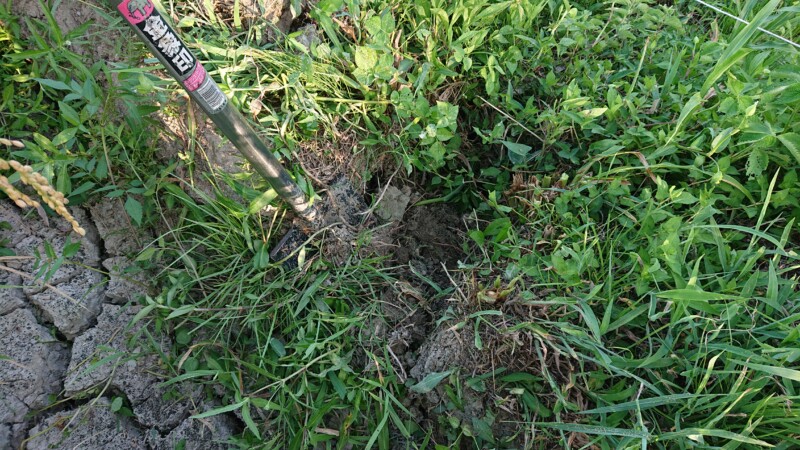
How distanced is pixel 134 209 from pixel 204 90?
70cm

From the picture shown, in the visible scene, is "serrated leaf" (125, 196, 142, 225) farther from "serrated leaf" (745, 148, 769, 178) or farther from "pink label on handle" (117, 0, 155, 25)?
"serrated leaf" (745, 148, 769, 178)

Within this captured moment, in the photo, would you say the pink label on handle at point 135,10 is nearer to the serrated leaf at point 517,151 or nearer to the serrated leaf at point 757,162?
the serrated leaf at point 517,151

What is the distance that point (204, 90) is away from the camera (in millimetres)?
1410

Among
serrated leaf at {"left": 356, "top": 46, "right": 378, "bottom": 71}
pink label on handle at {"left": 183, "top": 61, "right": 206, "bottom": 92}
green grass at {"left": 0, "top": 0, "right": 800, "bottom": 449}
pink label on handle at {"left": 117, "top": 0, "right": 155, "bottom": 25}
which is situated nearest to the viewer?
pink label on handle at {"left": 117, "top": 0, "right": 155, "bottom": 25}

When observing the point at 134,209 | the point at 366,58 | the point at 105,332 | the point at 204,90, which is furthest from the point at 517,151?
the point at 105,332

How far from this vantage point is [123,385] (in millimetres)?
1816

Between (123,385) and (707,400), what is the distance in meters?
1.83

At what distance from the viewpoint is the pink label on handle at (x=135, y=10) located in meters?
1.16

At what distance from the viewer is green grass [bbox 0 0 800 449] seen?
1.60m

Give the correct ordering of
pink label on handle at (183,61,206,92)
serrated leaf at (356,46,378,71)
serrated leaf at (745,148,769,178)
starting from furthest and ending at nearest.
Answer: serrated leaf at (356,46,378,71) → serrated leaf at (745,148,769,178) → pink label on handle at (183,61,206,92)

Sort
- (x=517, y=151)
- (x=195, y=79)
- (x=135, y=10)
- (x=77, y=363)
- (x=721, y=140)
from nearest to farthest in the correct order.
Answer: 1. (x=135, y=10)
2. (x=195, y=79)
3. (x=721, y=140)
4. (x=77, y=363)
5. (x=517, y=151)

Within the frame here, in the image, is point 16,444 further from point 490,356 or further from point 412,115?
point 412,115

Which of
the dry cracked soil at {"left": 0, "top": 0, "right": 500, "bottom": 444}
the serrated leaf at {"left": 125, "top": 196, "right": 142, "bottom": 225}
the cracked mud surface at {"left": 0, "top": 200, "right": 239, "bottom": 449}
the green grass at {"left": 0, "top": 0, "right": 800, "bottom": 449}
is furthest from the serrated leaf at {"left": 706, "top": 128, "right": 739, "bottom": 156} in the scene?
the serrated leaf at {"left": 125, "top": 196, "right": 142, "bottom": 225}

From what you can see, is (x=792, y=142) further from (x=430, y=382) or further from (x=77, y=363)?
(x=77, y=363)
